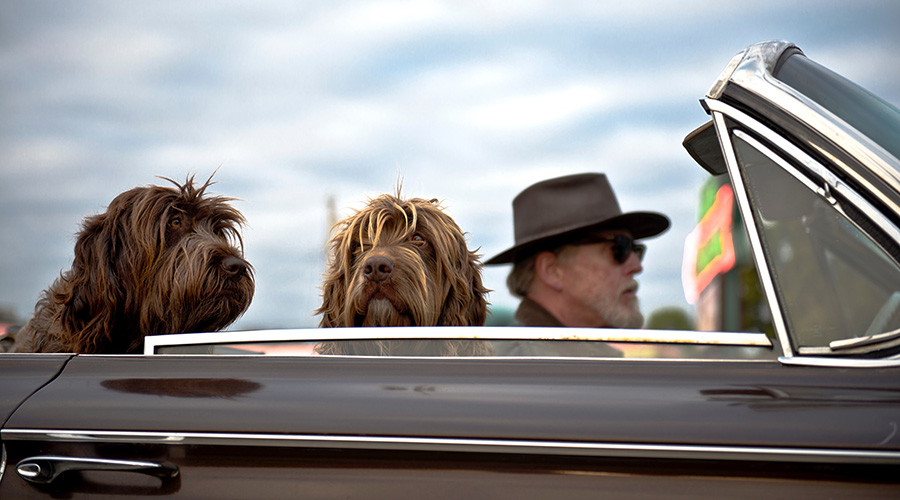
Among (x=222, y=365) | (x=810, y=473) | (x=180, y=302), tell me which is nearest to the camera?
(x=810, y=473)

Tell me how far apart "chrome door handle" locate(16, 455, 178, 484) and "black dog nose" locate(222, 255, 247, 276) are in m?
0.82

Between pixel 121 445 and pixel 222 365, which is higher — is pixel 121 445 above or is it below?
below

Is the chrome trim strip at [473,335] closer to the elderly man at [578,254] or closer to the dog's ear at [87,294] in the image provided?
the dog's ear at [87,294]

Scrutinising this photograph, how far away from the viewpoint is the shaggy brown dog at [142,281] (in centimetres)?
209

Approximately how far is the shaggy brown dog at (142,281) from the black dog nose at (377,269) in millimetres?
412

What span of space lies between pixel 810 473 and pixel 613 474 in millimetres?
366

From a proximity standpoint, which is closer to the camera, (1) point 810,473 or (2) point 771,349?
(1) point 810,473

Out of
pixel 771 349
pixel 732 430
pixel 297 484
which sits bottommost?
pixel 297 484

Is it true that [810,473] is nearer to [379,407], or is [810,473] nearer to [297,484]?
[379,407]

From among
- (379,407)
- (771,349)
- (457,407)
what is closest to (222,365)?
(379,407)

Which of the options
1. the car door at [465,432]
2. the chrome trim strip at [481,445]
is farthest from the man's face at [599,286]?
the chrome trim strip at [481,445]

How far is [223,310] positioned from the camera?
216cm

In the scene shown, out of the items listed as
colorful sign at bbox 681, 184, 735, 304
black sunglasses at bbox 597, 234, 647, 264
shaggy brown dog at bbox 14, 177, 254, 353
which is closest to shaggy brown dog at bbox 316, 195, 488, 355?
shaggy brown dog at bbox 14, 177, 254, 353

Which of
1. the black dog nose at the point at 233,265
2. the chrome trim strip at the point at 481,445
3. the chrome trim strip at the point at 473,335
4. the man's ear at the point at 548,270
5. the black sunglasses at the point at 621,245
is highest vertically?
the black sunglasses at the point at 621,245
